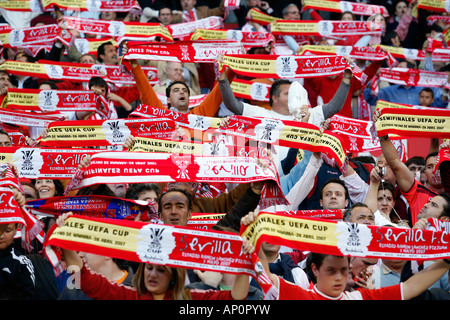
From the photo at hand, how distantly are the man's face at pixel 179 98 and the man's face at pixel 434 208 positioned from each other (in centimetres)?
338

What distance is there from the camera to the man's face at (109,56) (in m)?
11.8

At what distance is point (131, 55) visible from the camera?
375 inches

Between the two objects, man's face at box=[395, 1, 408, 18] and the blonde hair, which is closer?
the blonde hair

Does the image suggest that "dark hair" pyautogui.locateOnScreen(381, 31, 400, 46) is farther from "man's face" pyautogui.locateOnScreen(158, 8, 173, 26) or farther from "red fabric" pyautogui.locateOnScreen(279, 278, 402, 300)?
"red fabric" pyautogui.locateOnScreen(279, 278, 402, 300)

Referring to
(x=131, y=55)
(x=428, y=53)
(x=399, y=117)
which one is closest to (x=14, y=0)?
(x=131, y=55)

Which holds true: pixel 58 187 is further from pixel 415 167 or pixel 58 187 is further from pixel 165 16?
pixel 165 16

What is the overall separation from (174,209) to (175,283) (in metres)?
1.23

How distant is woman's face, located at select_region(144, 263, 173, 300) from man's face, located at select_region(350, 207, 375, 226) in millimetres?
2104

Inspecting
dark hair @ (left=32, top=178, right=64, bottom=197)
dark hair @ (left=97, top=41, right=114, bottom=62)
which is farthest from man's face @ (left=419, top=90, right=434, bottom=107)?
dark hair @ (left=32, top=178, right=64, bottom=197)

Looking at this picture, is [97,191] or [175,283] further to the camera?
[97,191]

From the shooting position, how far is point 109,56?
1180 cm

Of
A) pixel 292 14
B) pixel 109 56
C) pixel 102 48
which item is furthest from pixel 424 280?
pixel 292 14

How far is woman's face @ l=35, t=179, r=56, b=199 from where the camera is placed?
7.99m

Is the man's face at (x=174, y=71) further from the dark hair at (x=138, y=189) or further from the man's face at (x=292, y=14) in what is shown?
the dark hair at (x=138, y=189)
